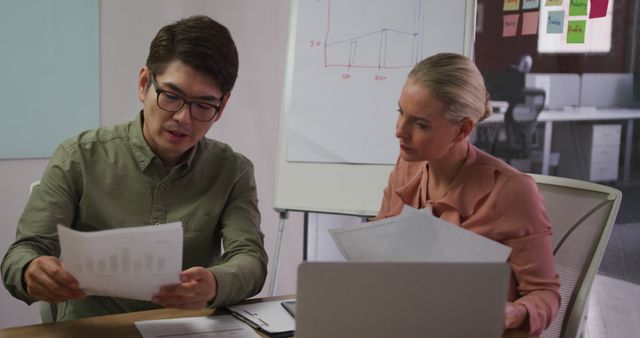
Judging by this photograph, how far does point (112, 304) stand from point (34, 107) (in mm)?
1503

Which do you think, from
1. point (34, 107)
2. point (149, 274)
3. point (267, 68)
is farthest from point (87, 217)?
point (267, 68)

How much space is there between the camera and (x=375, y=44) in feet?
8.71

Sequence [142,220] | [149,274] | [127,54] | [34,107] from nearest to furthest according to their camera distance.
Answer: [149,274], [142,220], [34,107], [127,54]

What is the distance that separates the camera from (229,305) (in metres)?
1.44

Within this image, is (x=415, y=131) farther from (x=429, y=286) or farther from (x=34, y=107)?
(x=34, y=107)

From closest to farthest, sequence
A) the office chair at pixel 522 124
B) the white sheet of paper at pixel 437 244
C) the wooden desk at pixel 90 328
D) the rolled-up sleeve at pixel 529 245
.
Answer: the white sheet of paper at pixel 437 244, the wooden desk at pixel 90 328, the rolled-up sleeve at pixel 529 245, the office chair at pixel 522 124

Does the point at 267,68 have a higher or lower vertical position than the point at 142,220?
higher

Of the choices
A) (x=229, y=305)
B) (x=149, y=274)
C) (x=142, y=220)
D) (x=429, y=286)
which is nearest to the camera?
(x=429, y=286)

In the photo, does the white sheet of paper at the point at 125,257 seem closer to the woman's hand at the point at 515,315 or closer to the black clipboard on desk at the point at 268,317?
the black clipboard on desk at the point at 268,317

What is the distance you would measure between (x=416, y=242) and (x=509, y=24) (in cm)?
207

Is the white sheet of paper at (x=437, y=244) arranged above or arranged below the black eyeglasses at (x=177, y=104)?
below

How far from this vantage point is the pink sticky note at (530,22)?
9.13 ft

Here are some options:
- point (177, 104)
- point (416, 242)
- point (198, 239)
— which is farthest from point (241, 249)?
point (416, 242)

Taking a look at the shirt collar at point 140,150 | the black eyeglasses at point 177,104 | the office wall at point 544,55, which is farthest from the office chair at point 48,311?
the office wall at point 544,55
